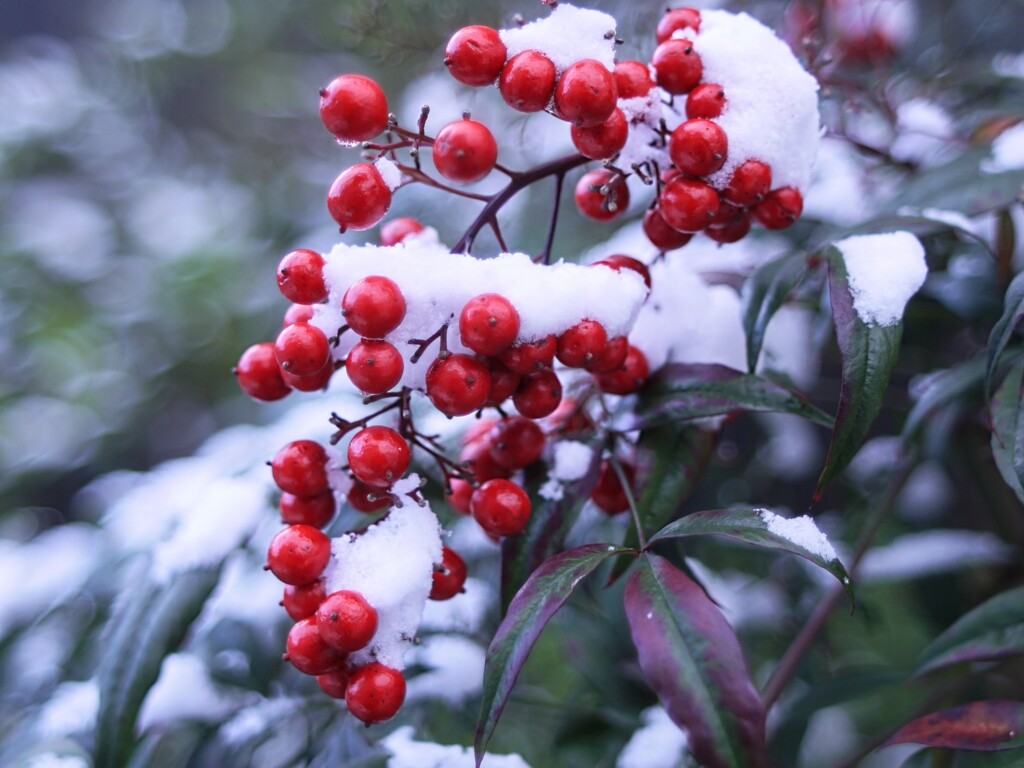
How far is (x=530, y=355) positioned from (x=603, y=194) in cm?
14

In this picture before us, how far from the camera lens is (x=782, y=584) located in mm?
931

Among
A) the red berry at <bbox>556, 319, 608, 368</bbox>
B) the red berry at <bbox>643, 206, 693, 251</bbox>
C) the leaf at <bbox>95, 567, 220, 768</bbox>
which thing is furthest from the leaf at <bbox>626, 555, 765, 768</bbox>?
the leaf at <bbox>95, 567, 220, 768</bbox>

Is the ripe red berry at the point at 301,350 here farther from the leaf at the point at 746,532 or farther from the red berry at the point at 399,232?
the leaf at the point at 746,532

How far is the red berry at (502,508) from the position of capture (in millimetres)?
529

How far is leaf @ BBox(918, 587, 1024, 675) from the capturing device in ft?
1.86

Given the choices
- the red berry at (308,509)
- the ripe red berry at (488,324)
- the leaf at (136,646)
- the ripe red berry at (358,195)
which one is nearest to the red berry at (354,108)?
the ripe red berry at (358,195)

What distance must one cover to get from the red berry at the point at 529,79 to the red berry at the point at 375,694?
34cm

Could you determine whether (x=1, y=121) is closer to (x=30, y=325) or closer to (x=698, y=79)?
(x=30, y=325)

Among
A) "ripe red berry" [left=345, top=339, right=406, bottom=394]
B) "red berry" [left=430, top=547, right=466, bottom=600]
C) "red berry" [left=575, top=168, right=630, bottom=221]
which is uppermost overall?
"red berry" [left=575, top=168, right=630, bottom=221]

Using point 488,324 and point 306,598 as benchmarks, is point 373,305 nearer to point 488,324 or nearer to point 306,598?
point 488,324

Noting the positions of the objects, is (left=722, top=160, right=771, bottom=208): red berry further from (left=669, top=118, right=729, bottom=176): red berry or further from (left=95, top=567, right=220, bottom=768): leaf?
(left=95, top=567, right=220, bottom=768): leaf

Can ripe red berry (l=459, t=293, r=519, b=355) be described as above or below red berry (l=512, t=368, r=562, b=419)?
above

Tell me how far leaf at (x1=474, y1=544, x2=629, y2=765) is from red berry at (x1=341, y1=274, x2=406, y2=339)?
0.53 ft

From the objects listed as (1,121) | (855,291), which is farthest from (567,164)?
(1,121)
